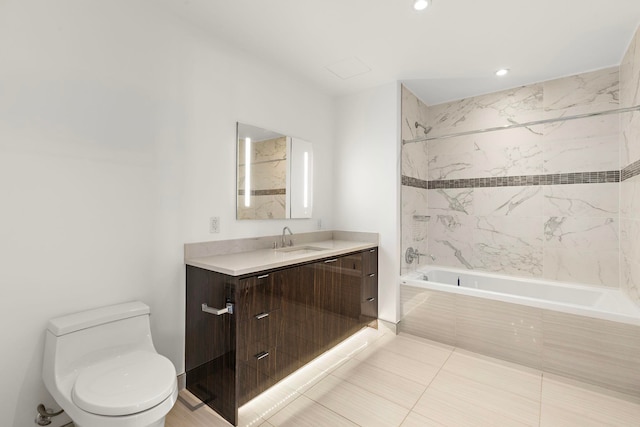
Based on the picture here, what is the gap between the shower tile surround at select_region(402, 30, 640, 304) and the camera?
102 inches

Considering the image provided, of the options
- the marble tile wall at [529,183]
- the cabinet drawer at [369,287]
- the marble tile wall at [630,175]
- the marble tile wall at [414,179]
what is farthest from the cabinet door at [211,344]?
the marble tile wall at [630,175]

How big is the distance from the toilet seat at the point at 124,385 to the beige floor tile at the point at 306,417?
2.38 feet

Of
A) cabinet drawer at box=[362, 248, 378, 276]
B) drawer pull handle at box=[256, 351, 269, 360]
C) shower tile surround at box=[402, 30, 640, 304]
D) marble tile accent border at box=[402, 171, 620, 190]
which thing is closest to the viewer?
drawer pull handle at box=[256, 351, 269, 360]

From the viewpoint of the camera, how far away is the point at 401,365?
2.35m

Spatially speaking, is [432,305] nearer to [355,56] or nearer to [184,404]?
[184,404]

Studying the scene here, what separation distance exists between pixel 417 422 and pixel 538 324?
131 centimetres

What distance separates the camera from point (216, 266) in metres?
1.75

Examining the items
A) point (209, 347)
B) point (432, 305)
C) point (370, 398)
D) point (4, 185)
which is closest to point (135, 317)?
point (209, 347)

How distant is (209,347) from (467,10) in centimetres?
271

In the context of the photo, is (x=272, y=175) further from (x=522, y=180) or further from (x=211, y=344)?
(x=522, y=180)

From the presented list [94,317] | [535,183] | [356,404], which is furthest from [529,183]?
[94,317]

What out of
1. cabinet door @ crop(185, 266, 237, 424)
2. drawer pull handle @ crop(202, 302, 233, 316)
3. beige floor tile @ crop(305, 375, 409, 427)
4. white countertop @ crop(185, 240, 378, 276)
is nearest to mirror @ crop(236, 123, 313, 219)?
white countertop @ crop(185, 240, 378, 276)

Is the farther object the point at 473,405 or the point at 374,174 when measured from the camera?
the point at 374,174

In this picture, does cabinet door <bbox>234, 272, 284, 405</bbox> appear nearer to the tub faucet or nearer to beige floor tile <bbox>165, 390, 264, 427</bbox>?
beige floor tile <bbox>165, 390, 264, 427</bbox>
